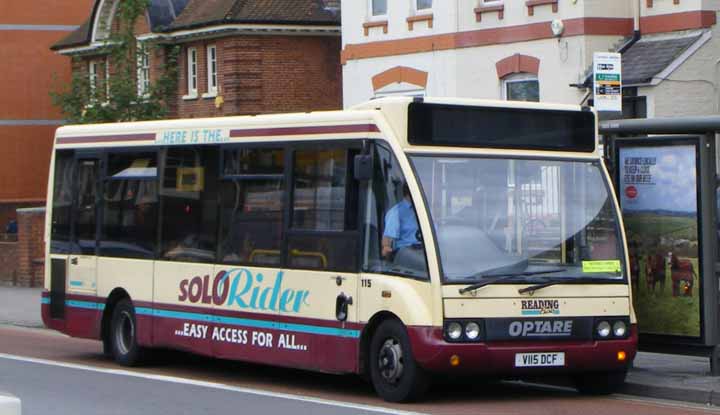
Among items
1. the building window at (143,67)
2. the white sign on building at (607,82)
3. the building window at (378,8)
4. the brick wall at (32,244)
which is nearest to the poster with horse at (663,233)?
the white sign on building at (607,82)

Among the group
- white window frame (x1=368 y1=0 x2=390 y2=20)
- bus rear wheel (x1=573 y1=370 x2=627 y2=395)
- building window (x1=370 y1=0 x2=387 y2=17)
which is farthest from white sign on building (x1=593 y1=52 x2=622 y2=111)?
building window (x1=370 y1=0 x2=387 y2=17)

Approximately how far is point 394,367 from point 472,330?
2.63 feet

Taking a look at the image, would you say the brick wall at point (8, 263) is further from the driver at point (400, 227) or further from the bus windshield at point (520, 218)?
the bus windshield at point (520, 218)

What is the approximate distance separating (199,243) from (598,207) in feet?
14.9

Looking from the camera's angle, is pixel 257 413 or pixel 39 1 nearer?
pixel 257 413

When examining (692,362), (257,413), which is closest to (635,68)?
(692,362)

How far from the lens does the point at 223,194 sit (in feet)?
51.6

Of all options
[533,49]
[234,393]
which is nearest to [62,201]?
[234,393]

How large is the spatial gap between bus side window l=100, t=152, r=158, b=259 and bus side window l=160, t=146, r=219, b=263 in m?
0.28

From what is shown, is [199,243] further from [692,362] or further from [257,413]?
[692,362]

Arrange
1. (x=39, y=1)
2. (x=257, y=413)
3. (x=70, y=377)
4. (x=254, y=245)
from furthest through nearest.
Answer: (x=39, y=1), (x=70, y=377), (x=254, y=245), (x=257, y=413)

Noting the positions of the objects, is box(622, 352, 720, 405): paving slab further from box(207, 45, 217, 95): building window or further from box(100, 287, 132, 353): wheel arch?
box(207, 45, 217, 95): building window

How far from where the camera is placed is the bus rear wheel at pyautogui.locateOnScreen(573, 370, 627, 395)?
13.7m

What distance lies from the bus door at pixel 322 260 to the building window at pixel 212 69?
24.4 meters
